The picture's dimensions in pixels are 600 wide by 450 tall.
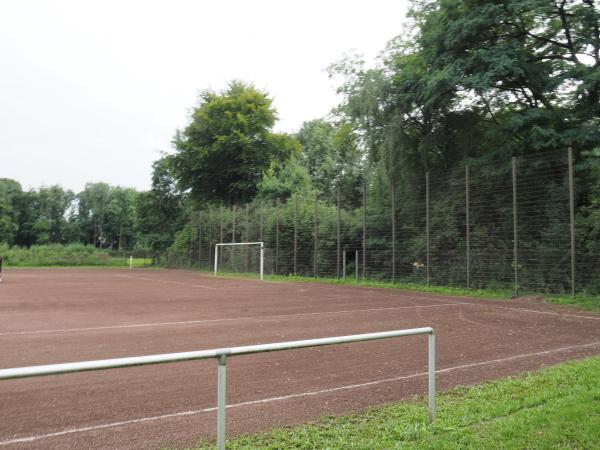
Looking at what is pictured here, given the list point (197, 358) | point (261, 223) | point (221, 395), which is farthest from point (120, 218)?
point (197, 358)

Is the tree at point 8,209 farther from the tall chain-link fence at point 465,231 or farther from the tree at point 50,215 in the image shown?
the tall chain-link fence at point 465,231

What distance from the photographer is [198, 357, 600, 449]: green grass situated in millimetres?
3615

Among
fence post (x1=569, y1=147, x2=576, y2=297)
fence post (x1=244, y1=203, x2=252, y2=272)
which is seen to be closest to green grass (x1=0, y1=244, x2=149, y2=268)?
fence post (x1=244, y1=203, x2=252, y2=272)

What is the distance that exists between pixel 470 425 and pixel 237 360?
11.3 ft

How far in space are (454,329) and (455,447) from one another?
6.06 metres

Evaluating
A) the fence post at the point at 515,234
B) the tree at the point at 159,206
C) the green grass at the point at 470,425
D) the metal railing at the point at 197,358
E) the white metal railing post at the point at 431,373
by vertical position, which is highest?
the tree at the point at 159,206

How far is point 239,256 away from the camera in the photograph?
3086 centimetres

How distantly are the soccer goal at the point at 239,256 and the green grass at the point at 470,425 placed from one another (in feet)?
76.7

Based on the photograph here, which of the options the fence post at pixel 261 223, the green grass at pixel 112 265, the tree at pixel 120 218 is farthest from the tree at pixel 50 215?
the fence post at pixel 261 223

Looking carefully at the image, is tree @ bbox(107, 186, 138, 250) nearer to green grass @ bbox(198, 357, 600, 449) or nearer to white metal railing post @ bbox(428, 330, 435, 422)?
green grass @ bbox(198, 357, 600, 449)

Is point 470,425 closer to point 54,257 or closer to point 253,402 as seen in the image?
point 253,402

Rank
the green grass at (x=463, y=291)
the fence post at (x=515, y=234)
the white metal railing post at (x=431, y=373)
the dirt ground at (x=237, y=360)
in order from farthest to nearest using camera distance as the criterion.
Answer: the fence post at (x=515, y=234) → the green grass at (x=463, y=291) → the dirt ground at (x=237, y=360) → the white metal railing post at (x=431, y=373)

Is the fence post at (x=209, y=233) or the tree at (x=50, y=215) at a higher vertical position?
the tree at (x=50, y=215)

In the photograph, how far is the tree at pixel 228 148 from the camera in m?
40.7
